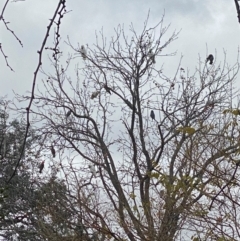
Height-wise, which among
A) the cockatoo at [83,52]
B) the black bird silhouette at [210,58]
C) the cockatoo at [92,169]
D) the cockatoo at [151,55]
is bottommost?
the cockatoo at [92,169]

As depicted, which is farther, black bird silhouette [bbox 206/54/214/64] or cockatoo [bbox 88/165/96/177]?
black bird silhouette [bbox 206/54/214/64]

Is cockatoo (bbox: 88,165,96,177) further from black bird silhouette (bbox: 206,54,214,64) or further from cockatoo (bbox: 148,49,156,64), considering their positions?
black bird silhouette (bbox: 206,54,214,64)

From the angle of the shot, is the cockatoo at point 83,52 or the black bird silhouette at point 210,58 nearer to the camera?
the black bird silhouette at point 210,58

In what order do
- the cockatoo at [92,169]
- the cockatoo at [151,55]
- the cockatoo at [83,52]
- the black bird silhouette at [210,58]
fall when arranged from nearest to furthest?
the cockatoo at [92,169] < the black bird silhouette at [210,58] < the cockatoo at [151,55] < the cockatoo at [83,52]

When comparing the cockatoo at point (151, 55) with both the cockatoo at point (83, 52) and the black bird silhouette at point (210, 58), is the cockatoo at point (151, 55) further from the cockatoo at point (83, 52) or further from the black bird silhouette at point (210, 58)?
the cockatoo at point (83, 52)

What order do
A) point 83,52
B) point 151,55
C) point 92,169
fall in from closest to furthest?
1. point 92,169
2. point 151,55
3. point 83,52

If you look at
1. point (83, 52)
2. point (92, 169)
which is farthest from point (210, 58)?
point (92, 169)

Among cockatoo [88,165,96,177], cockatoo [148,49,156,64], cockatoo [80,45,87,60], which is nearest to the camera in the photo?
cockatoo [88,165,96,177]

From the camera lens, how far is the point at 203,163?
444cm

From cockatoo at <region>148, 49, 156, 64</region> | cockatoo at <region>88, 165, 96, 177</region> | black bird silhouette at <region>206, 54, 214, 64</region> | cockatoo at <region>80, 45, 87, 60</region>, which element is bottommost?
cockatoo at <region>88, 165, 96, 177</region>

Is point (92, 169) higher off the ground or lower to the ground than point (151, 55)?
lower

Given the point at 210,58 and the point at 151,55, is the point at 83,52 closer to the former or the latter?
the point at 151,55

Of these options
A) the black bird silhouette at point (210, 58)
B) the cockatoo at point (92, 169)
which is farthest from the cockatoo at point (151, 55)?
the cockatoo at point (92, 169)

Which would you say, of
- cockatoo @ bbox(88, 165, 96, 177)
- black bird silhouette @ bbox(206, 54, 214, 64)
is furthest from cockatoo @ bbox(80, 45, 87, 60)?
black bird silhouette @ bbox(206, 54, 214, 64)
